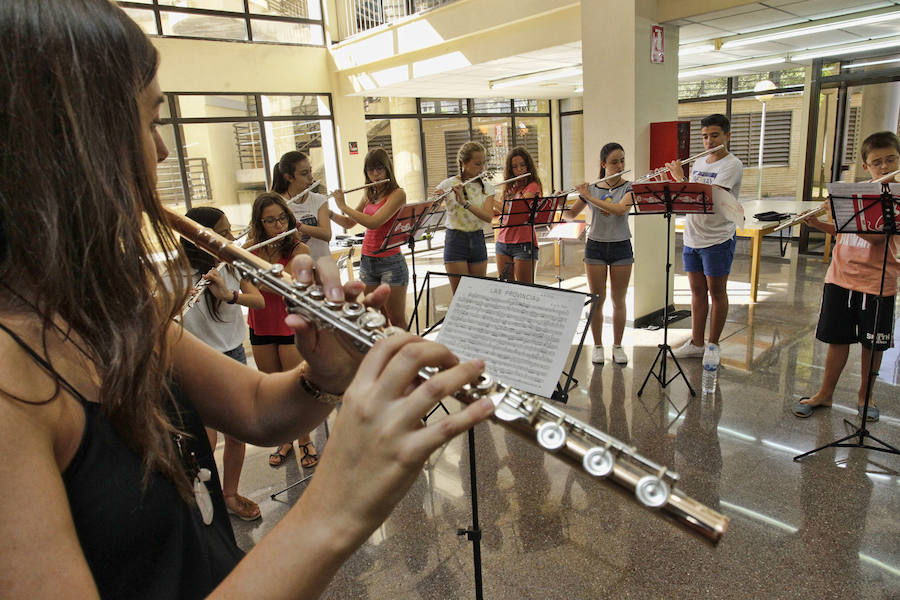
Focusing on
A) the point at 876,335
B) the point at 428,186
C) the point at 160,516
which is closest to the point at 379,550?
Result: the point at 160,516

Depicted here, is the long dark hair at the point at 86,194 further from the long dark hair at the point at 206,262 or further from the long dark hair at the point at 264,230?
the long dark hair at the point at 264,230

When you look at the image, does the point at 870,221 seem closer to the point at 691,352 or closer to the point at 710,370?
the point at 710,370

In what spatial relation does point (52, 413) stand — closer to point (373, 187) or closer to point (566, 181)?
point (373, 187)

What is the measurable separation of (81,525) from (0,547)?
0.12m

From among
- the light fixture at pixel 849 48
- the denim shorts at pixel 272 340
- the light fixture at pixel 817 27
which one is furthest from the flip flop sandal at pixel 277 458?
the light fixture at pixel 849 48

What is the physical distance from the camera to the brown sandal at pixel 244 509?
296 centimetres

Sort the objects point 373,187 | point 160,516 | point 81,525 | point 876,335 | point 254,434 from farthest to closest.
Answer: point 373,187 < point 876,335 < point 254,434 < point 160,516 < point 81,525

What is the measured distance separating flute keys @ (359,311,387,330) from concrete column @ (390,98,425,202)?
10748 millimetres

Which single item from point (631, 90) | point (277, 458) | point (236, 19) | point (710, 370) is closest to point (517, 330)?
point (277, 458)

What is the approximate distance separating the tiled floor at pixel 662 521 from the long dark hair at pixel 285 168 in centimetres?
183

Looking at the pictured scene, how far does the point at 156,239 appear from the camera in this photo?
0.93 meters

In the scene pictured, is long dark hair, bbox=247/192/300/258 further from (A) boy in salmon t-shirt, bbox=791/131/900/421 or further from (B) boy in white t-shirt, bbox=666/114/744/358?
(A) boy in salmon t-shirt, bbox=791/131/900/421

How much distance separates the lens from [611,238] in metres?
4.55

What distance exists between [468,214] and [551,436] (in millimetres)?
4549
